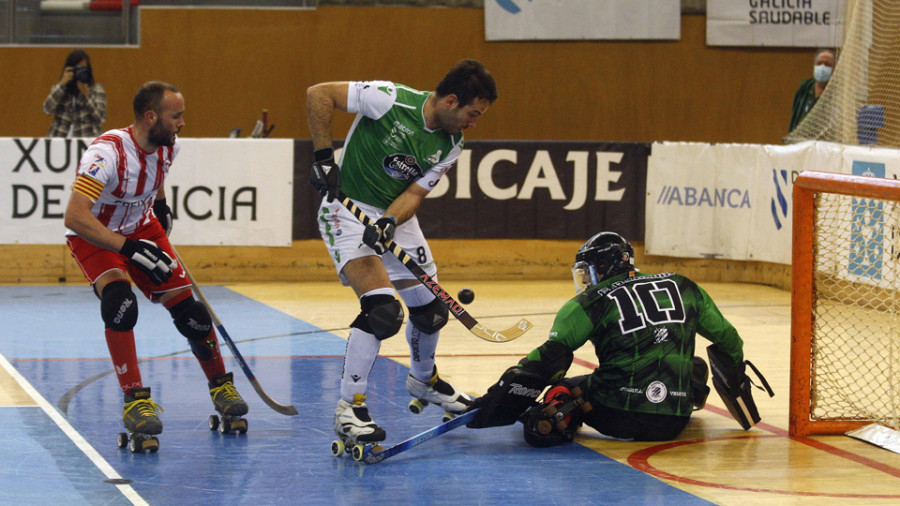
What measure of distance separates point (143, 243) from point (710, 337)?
2.81 m

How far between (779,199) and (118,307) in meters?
7.48

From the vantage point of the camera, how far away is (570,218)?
12414 mm

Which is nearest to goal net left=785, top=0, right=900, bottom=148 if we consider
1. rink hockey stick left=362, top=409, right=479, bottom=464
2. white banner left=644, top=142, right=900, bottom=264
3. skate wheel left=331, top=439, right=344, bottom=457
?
white banner left=644, top=142, right=900, bottom=264

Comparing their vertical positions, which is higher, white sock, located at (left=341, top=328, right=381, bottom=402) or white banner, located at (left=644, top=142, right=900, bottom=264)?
white banner, located at (left=644, top=142, right=900, bottom=264)

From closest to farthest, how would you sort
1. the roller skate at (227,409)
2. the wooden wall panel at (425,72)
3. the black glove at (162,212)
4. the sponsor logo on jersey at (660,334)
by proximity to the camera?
1. the sponsor logo on jersey at (660,334)
2. the roller skate at (227,409)
3. the black glove at (162,212)
4. the wooden wall panel at (425,72)

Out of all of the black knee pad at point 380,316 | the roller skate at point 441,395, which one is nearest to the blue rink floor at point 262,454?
the roller skate at point 441,395

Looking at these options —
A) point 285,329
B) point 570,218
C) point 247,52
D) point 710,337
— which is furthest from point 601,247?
point 247,52

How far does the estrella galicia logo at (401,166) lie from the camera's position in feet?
19.3

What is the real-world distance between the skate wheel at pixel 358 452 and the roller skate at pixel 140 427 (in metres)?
0.95

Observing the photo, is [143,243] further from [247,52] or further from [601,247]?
[247,52]

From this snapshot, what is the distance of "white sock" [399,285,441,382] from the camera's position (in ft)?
Answer: 20.1

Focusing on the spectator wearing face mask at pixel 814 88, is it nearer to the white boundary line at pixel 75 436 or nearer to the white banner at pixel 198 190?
the white banner at pixel 198 190

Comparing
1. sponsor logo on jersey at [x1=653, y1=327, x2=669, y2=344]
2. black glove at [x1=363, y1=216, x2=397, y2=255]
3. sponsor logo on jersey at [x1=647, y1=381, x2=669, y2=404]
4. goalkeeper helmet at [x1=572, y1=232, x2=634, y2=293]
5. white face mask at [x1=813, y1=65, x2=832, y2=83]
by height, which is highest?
white face mask at [x1=813, y1=65, x2=832, y2=83]

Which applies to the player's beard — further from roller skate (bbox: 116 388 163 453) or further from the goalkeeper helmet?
the goalkeeper helmet
